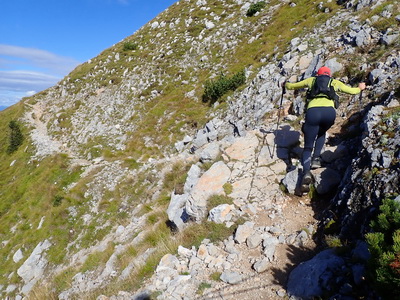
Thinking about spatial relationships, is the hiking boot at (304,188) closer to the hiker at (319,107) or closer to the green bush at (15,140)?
the hiker at (319,107)

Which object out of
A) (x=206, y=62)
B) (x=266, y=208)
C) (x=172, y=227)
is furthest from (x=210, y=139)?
(x=206, y=62)

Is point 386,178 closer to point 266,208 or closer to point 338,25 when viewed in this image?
point 266,208

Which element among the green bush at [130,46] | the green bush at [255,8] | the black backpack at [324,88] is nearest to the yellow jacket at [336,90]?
the black backpack at [324,88]

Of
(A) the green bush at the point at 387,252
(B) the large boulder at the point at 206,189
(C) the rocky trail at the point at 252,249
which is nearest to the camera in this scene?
(A) the green bush at the point at 387,252

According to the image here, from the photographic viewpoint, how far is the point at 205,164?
10.8 m

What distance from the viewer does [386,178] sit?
16.5 feet

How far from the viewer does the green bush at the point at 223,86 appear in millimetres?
19562

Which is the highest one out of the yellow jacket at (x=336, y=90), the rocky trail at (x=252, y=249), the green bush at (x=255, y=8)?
the green bush at (x=255, y=8)

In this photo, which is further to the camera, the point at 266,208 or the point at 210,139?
the point at 210,139

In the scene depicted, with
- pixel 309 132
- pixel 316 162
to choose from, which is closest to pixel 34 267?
pixel 316 162

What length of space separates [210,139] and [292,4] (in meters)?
19.2

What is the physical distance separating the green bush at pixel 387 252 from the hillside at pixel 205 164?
733mm

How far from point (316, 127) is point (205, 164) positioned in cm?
479

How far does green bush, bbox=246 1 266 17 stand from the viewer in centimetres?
2922
